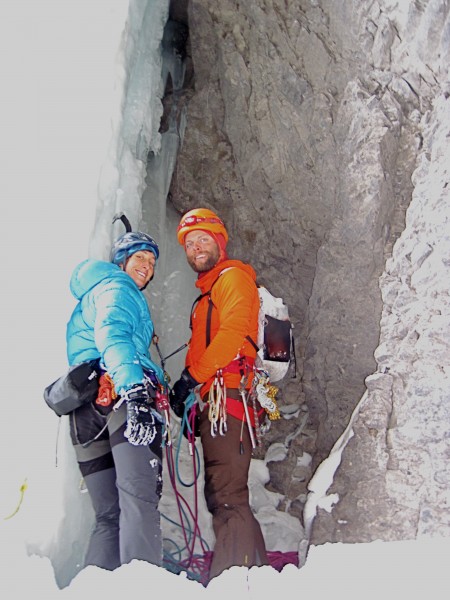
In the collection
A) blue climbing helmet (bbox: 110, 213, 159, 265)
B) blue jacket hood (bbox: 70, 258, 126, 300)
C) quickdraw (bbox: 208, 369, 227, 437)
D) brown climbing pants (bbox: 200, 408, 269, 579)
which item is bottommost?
brown climbing pants (bbox: 200, 408, 269, 579)

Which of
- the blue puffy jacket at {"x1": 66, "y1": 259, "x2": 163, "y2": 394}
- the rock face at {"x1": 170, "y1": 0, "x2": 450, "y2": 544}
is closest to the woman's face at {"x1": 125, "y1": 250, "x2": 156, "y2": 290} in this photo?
the blue puffy jacket at {"x1": 66, "y1": 259, "x2": 163, "y2": 394}

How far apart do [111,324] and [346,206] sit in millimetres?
2178

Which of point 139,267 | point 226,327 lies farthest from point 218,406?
point 139,267

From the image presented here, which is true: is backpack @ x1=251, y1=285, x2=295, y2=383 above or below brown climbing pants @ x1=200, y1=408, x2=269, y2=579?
above

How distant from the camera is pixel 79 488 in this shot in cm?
298

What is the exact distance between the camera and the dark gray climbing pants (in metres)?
2.36

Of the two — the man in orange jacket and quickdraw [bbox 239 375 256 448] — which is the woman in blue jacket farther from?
quickdraw [bbox 239 375 256 448]

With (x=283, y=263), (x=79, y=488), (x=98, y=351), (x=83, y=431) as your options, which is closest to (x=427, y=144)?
(x=283, y=263)

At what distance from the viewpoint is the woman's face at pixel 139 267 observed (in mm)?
3002

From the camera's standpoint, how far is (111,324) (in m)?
2.50

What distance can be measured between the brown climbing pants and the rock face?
465mm

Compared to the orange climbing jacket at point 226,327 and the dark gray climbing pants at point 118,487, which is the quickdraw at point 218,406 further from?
the dark gray climbing pants at point 118,487

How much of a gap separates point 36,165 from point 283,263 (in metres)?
2.42

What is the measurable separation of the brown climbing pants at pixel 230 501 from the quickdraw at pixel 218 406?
0.16 feet
